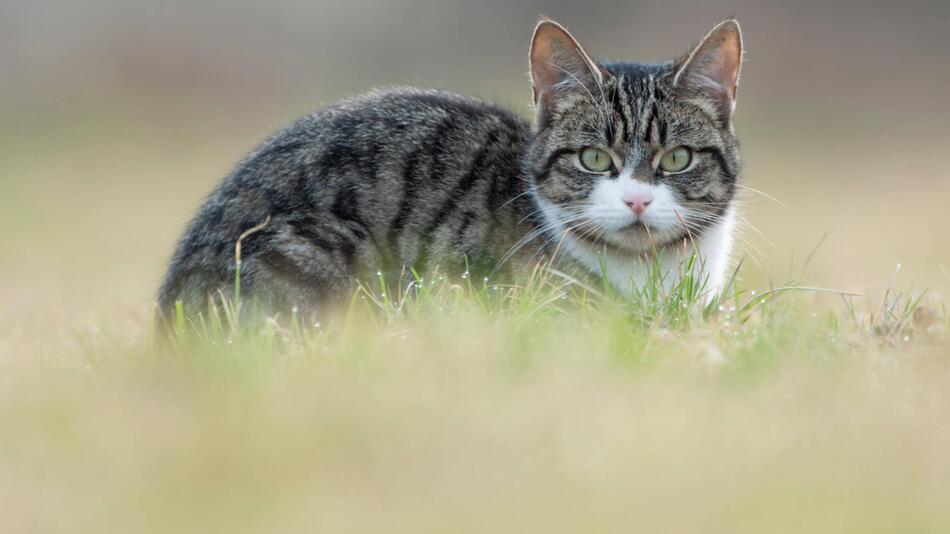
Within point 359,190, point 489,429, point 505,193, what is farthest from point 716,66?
point 489,429

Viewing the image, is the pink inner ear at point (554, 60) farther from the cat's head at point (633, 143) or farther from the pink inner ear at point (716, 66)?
the pink inner ear at point (716, 66)

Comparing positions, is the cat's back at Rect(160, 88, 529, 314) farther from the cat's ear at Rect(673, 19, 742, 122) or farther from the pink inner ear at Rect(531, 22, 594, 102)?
the cat's ear at Rect(673, 19, 742, 122)

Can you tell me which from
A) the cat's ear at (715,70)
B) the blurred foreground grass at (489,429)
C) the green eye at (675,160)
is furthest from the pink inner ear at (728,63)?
the blurred foreground grass at (489,429)

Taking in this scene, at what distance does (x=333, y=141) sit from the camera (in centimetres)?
493

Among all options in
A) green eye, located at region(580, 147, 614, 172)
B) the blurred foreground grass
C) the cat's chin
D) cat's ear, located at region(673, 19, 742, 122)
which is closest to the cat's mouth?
the cat's chin

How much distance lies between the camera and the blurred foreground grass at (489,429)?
230 cm

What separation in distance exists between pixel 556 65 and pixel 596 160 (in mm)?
489

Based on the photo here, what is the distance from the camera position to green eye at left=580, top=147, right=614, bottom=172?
189 inches

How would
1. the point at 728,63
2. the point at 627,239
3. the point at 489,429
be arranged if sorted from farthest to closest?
the point at 728,63, the point at 627,239, the point at 489,429

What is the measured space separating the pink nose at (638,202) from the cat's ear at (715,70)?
649 millimetres

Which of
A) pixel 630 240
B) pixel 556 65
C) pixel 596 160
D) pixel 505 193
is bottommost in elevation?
pixel 630 240

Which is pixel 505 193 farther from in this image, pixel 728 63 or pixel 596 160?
pixel 728 63

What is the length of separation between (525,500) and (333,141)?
2854 millimetres

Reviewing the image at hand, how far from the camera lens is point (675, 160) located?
4801 mm
